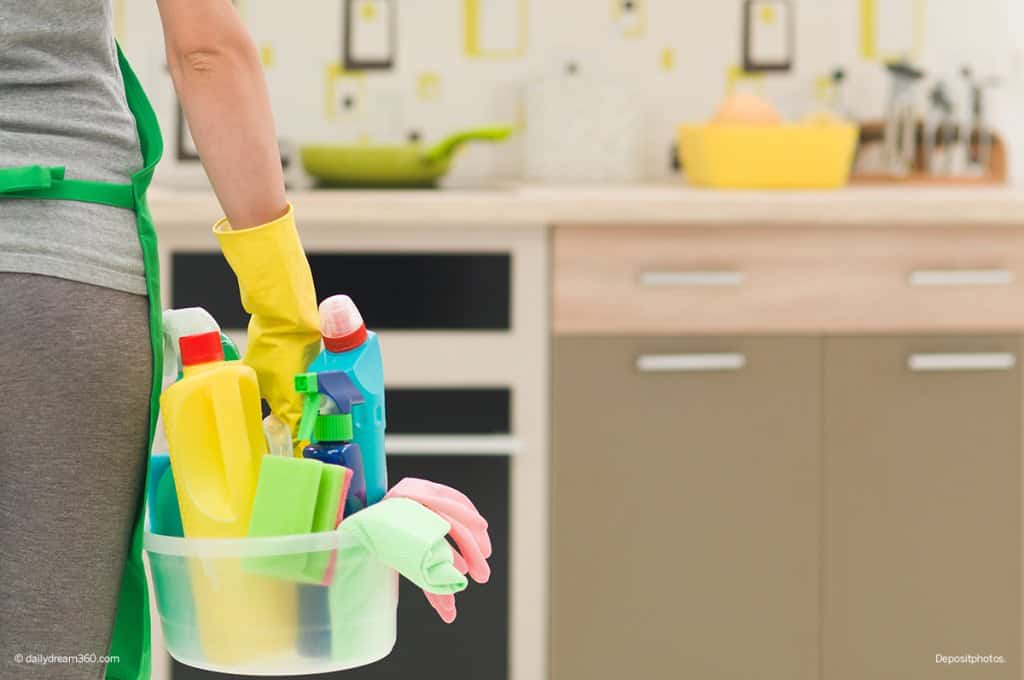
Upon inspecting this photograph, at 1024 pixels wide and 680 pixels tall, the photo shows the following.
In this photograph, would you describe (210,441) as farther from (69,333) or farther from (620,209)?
(620,209)

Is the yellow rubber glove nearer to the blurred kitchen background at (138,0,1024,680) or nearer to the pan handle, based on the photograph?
the blurred kitchen background at (138,0,1024,680)

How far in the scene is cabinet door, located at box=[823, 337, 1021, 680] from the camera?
88.7 inches

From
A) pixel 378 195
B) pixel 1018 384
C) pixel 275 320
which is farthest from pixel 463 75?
pixel 275 320

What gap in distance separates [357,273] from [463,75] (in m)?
0.82

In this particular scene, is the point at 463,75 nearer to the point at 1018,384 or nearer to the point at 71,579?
the point at 1018,384

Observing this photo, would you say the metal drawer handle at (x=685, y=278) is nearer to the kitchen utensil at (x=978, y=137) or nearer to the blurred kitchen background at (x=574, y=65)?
the blurred kitchen background at (x=574, y=65)

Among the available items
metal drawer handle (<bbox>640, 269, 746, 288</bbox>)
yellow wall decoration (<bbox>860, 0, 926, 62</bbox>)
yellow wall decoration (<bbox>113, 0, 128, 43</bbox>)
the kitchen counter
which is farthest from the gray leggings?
yellow wall decoration (<bbox>860, 0, 926, 62</bbox>)

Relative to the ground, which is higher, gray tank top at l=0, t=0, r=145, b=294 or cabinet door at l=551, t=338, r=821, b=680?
gray tank top at l=0, t=0, r=145, b=294

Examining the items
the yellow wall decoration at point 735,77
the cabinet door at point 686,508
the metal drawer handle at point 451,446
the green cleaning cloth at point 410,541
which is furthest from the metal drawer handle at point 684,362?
the green cleaning cloth at point 410,541

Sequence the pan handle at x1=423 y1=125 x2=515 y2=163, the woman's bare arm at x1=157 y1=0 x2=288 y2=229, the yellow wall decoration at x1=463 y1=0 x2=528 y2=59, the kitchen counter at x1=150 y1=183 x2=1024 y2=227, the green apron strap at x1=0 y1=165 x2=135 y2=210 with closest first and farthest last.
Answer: the green apron strap at x1=0 y1=165 x2=135 y2=210 < the woman's bare arm at x1=157 y1=0 x2=288 y2=229 < the kitchen counter at x1=150 y1=183 x2=1024 y2=227 < the pan handle at x1=423 y1=125 x2=515 y2=163 < the yellow wall decoration at x1=463 y1=0 x2=528 y2=59

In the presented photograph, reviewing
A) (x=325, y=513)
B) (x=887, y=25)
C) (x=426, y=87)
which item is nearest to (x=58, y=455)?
(x=325, y=513)

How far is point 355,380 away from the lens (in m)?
0.99

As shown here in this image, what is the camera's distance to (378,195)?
2.20 m

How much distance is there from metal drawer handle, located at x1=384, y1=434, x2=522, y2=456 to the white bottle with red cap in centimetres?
120
